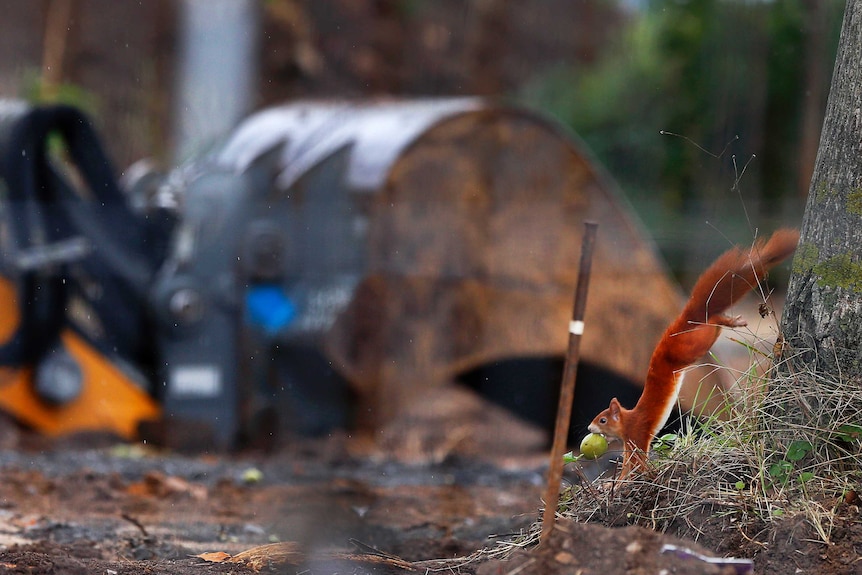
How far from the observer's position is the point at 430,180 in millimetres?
5285

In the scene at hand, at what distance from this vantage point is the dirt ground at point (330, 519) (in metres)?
2.00

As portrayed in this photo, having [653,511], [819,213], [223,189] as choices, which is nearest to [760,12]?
[223,189]

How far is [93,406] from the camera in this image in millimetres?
5387

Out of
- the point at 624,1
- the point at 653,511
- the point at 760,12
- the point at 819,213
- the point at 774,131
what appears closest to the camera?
the point at 653,511

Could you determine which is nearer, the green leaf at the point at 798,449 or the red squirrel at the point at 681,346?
the green leaf at the point at 798,449

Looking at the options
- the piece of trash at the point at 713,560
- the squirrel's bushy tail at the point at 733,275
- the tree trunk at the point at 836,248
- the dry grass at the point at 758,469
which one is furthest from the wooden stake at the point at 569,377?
the tree trunk at the point at 836,248

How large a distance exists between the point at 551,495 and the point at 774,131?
35.5 feet

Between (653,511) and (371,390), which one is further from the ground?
(653,511)

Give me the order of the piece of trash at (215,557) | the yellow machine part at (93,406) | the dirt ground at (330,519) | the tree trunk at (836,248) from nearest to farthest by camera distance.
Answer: the dirt ground at (330,519), the tree trunk at (836,248), the piece of trash at (215,557), the yellow machine part at (93,406)

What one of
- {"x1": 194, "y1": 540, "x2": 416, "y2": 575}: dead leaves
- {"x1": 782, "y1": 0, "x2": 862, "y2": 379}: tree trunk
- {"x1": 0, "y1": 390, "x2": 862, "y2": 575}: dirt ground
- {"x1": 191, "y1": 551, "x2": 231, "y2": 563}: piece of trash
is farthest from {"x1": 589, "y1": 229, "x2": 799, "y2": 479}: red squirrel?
{"x1": 191, "y1": 551, "x2": 231, "y2": 563}: piece of trash

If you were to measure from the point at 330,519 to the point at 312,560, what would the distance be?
116 centimetres

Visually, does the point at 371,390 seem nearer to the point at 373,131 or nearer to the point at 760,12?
the point at 373,131

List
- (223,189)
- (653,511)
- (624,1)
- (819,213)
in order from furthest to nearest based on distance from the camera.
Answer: (624,1) < (223,189) < (819,213) < (653,511)

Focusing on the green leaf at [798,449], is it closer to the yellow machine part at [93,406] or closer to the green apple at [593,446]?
the green apple at [593,446]
